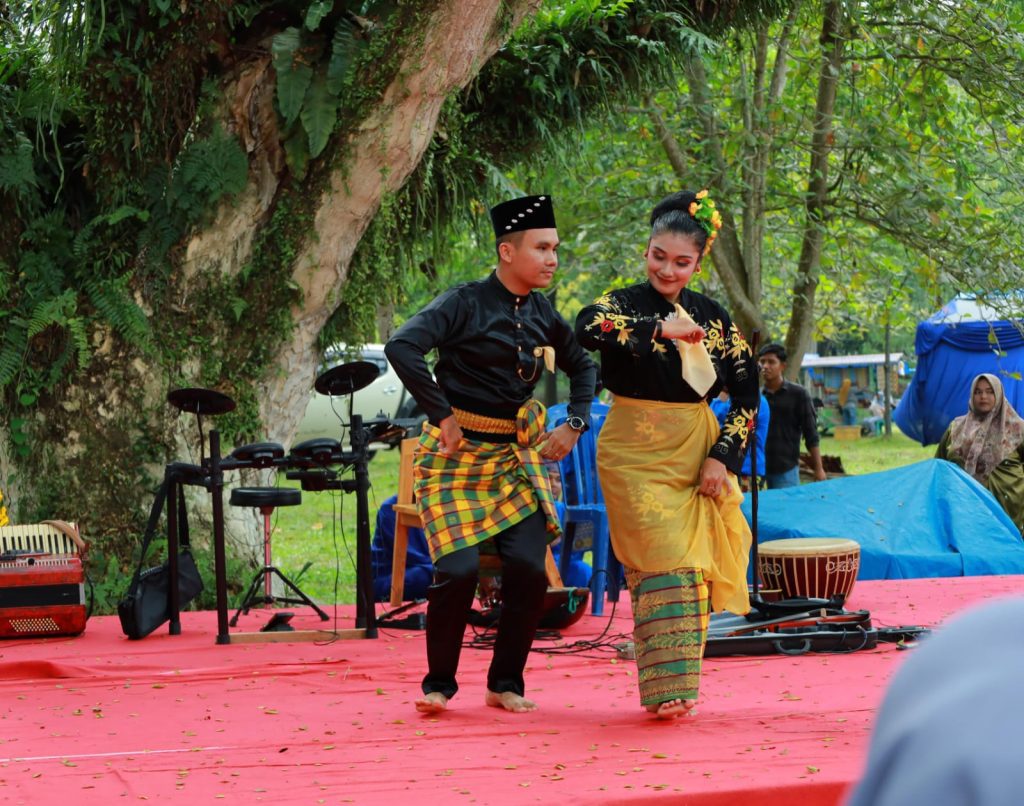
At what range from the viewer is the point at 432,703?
5.18 m

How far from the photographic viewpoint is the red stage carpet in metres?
4.09

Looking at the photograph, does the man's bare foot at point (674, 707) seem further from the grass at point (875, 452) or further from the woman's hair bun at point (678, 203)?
the grass at point (875, 452)

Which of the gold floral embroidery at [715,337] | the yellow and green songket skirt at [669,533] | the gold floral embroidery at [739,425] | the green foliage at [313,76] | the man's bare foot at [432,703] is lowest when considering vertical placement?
the man's bare foot at [432,703]

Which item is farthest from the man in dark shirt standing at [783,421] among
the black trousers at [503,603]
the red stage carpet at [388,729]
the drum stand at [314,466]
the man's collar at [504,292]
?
the black trousers at [503,603]

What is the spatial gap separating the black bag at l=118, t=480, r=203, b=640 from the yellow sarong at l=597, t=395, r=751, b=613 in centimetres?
325

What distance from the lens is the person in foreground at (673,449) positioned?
5023 mm

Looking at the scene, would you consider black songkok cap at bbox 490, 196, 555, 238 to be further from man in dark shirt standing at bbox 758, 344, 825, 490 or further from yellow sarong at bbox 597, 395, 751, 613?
man in dark shirt standing at bbox 758, 344, 825, 490

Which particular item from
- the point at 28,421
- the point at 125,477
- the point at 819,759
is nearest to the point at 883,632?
the point at 819,759

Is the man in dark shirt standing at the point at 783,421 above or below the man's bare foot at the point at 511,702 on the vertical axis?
above

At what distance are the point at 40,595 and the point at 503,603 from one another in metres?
3.41

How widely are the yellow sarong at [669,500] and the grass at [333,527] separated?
8.43 feet

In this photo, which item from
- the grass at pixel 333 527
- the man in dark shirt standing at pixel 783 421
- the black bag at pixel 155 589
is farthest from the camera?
the man in dark shirt standing at pixel 783 421

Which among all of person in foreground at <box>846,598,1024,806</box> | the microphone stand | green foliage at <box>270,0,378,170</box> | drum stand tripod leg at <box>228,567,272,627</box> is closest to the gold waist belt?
the microphone stand

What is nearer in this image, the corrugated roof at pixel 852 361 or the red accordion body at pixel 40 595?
the red accordion body at pixel 40 595
